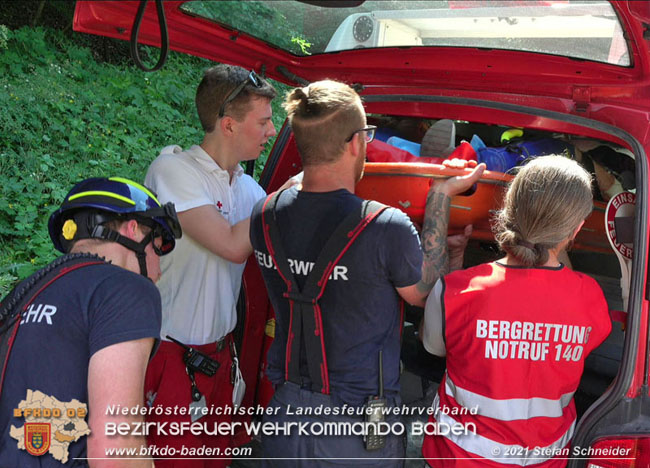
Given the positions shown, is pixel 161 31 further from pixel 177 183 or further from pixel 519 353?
pixel 519 353

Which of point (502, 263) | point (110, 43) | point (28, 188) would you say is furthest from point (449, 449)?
point (110, 43)

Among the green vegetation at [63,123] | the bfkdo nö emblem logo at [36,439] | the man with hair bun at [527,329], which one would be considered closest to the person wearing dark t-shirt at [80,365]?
the bfkdo nö emblem logo at [36,439]

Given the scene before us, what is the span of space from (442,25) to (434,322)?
3.94 feet

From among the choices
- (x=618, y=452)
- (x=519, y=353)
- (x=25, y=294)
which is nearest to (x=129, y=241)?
(x=25, y=294)

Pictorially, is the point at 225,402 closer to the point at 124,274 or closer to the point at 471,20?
the point at 124,274

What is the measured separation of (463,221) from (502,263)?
19.9 inches

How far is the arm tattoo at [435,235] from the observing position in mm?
2289

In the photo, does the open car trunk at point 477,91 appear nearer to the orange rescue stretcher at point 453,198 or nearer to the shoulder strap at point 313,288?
the orange rescue stretcher at point 453,198

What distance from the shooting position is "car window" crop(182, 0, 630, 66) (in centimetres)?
216

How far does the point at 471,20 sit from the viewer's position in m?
2.38

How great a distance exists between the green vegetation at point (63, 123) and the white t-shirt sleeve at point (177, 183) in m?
2.60

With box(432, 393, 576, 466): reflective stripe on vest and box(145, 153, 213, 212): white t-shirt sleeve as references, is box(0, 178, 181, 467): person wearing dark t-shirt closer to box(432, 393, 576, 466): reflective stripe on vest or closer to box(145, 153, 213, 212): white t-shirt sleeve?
box(145, 153, 213, 212): white t-shirt sleeve

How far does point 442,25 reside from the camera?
247 cm

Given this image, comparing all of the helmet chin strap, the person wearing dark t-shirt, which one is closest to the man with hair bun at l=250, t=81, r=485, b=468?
the helmet chin strap
